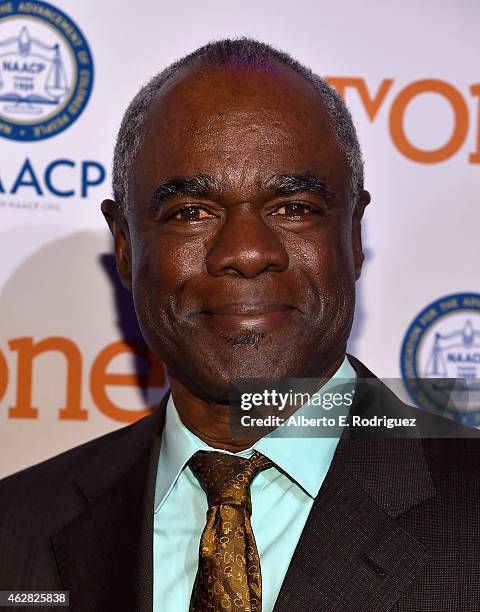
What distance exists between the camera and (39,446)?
2463 mm

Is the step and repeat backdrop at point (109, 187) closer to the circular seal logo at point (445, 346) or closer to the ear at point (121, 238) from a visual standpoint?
the circular seal logo at point (445, 346)

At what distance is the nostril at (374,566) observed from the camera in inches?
59.3

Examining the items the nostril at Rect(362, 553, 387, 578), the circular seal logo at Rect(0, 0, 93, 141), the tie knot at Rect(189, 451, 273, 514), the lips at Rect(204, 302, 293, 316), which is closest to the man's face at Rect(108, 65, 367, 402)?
the lips at Rect(204, 302, 293, 316)

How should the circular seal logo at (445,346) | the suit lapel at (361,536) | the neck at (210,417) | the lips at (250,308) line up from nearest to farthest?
the suit lapel at (361,536) → the lips at (250,308) → the neck at (210,417) → the circular seal logo at (445,346)

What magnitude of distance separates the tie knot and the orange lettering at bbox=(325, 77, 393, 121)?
1158 mm

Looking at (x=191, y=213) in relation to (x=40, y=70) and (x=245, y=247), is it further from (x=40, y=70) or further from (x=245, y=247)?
(x=40, y=70)

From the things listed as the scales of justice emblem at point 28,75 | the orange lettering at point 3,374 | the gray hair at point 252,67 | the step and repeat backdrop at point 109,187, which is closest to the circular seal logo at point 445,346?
the step and repeat backdrop at point 109,187

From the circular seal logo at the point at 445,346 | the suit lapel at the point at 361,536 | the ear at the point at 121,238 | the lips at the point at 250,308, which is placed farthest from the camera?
the circular seal logo at the point at 445,346

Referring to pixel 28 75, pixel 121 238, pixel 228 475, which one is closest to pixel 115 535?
pixel 228 475

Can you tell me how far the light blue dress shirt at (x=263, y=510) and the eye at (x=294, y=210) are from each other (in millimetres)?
356

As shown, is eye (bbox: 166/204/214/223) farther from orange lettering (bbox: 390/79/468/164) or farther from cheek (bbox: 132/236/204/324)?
orange lettering (bbox: 390/79/468/164)

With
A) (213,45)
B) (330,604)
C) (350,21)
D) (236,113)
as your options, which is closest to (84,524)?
(330,604)

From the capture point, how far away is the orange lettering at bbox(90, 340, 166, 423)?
97.3 inches

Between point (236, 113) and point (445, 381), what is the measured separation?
41.7 inches
